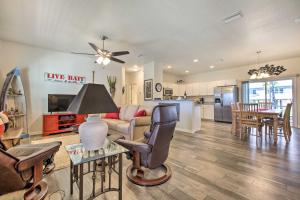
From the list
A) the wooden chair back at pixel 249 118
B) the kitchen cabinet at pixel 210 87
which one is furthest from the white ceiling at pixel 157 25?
the kitchen cabinet at pixel 210 87

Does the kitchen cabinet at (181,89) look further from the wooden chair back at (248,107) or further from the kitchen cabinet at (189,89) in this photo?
the wooden chair back at (248,107)

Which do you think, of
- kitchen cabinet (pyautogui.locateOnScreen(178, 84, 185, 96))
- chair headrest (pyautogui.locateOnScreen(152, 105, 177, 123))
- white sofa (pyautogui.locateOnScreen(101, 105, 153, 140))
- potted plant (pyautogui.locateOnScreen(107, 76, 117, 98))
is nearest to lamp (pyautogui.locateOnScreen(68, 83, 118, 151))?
chair headrest (pyautogui.locateOnScreen(152, 105, 177, 123))

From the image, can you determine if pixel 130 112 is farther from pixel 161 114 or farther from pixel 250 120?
pixel 250 120

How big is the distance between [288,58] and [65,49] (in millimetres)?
8366

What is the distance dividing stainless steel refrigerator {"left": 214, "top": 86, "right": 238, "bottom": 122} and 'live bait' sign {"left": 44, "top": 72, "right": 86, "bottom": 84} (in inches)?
249

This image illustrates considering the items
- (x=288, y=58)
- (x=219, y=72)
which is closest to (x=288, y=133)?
(x=288, y=58)

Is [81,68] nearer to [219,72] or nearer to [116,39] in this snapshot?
[116,39]

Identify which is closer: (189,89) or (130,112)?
(130,112)

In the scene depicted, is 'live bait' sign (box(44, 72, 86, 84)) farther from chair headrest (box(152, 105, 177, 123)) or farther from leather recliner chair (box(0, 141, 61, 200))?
chair headrest (box(152, 105, 177, 123))

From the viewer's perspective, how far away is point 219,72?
7.66 metres

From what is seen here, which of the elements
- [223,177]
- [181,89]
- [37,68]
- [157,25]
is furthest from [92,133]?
[181,89]

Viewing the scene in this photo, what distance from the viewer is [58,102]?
4637mm

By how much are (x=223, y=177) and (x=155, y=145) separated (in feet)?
3.79

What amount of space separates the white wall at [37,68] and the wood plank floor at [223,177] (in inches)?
128
